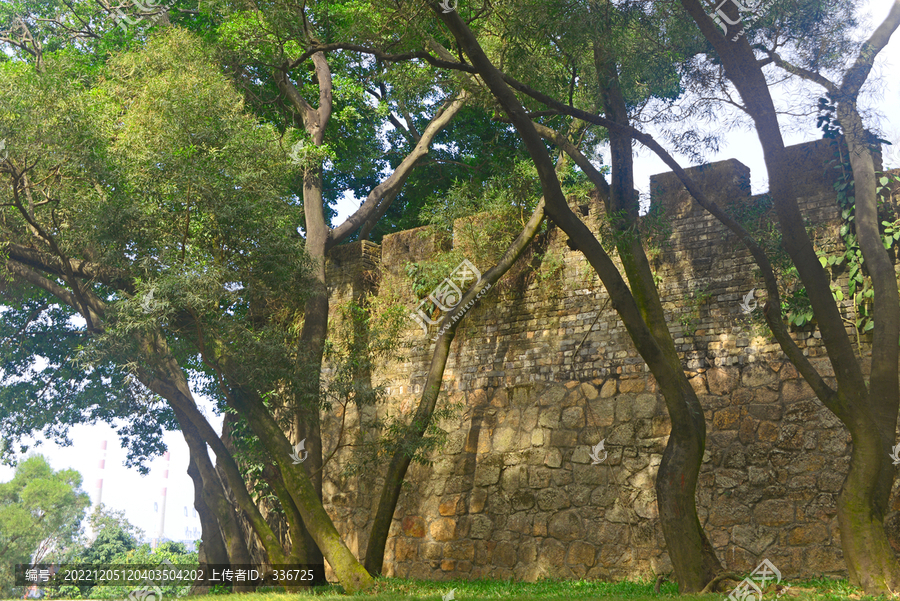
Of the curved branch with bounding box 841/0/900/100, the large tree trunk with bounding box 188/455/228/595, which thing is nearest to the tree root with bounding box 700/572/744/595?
the curved branch with bounding box 841/0/900/100

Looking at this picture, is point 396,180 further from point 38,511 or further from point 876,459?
point 38,511

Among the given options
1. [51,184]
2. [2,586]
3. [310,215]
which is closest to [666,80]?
[310,215]

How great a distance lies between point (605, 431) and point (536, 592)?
1906 mm

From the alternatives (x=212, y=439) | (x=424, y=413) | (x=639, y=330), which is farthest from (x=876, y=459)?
(x=212, y=439)

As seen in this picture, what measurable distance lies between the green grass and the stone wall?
361 mm

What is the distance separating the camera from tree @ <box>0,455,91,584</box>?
19.0m

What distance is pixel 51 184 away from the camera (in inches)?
289

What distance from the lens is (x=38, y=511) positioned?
2048cm

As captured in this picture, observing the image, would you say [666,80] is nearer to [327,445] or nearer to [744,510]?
[744,510]

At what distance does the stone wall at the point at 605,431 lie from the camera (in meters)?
6.90

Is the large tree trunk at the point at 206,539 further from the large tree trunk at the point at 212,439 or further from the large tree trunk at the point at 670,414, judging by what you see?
the large tree trunk at the point at 670,414

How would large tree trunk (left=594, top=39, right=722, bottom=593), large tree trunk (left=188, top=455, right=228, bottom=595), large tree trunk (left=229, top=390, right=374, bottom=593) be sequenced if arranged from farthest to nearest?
large tree trunk (left=188, top=455, right=228, bottom=595) < large tree trunk (left=229, top=390, right=374, bottom=593) < large tree trunk (left=594, top=39, right=722, bottom=593)

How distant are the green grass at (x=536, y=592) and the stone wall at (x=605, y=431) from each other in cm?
36

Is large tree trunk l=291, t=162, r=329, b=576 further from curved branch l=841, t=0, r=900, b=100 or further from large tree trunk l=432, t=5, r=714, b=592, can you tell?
curved branch l=841, t=0, r=900, b=100
